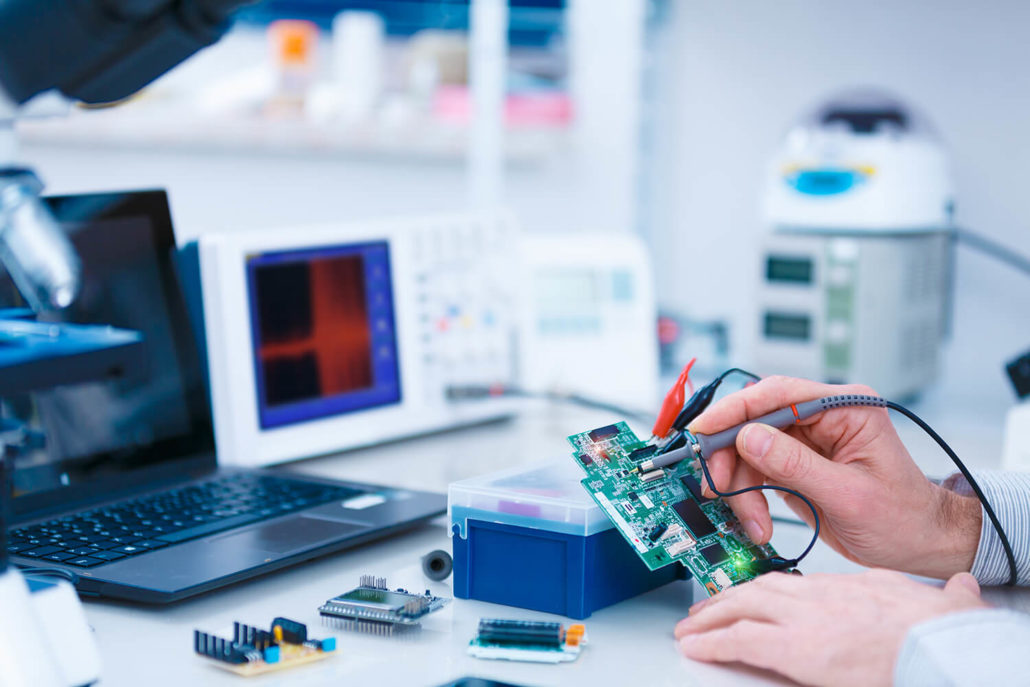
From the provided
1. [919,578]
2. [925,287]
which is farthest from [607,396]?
[919,578]

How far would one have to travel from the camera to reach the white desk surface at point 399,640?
0.67 meters

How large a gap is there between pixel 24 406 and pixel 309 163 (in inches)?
97.0

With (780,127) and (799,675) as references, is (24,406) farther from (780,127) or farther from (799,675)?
(780,127)

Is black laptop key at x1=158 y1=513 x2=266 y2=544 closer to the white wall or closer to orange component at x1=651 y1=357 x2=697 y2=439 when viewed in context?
orange component at x1=651 y1=357 x2=697 y2=439

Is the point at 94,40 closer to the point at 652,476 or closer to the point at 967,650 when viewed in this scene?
the point at 652,476

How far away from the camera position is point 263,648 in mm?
680

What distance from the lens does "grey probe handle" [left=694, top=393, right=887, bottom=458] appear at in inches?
32.3

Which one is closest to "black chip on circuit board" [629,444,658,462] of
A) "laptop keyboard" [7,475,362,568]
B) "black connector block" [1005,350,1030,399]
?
"laptop keyboard" [7,475,362,568]

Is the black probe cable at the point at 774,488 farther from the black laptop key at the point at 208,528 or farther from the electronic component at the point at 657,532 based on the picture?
the black laptop key at the point at 208,528

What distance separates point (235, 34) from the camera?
3.49 metres

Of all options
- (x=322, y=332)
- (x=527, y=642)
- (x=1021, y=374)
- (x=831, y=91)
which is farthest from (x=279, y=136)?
(x=527, y=642)

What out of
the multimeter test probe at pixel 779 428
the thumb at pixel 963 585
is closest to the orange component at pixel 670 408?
the multimeter test probe at pixel 779 428

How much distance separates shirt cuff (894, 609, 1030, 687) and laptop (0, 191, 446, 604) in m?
0.46

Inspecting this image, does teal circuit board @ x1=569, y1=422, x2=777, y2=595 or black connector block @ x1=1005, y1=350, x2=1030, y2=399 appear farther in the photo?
black connector block @ x1=1005, y1=350, x2=1030, y2=399
